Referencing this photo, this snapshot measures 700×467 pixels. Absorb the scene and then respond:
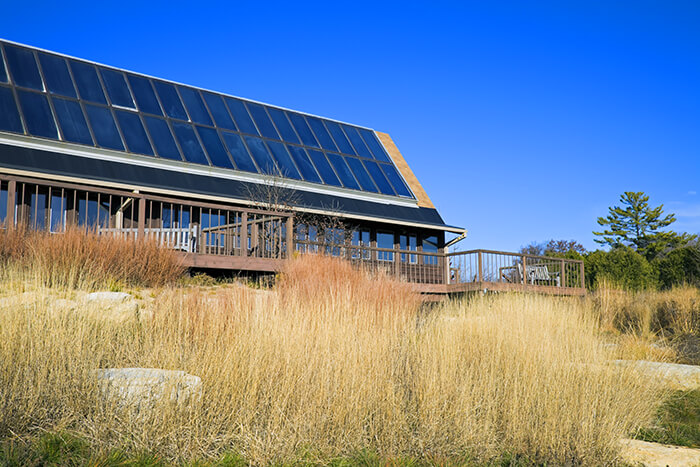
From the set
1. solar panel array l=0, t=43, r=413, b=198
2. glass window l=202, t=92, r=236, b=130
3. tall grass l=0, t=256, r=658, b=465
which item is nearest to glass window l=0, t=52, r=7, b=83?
solar panel array l=0, t=43, r=413, b=198

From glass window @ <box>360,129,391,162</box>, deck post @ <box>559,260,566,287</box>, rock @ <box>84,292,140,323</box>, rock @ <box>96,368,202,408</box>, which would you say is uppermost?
glass window @ <box>360,129,391,162</box>

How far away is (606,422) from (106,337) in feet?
19.1

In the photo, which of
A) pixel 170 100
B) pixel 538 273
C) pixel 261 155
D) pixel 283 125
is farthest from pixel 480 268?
pixel 170 100

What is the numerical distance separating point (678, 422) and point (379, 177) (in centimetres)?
1435

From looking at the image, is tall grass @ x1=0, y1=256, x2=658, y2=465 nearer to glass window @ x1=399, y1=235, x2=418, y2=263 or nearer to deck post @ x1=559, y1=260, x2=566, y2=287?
deck post @ x1=559, y1=260, x2=566, y2=287

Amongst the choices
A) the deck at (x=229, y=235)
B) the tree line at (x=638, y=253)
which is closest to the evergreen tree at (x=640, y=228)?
the tree line at (x=638, y=253)

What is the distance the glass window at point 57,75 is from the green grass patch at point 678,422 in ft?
49.6

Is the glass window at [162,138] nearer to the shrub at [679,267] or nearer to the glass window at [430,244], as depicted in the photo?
the glass window at [430,244]

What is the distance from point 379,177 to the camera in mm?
21406

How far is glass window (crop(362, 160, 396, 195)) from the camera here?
20938 millimetres

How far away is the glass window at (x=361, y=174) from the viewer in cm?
2048

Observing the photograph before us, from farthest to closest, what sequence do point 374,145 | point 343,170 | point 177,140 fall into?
point 374,145, point 343,170, point 177,140

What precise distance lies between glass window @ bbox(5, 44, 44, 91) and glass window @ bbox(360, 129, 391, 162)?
11189 millimetres

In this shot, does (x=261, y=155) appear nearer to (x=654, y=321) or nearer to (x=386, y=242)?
(x=386, y=242)
